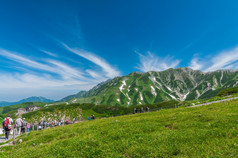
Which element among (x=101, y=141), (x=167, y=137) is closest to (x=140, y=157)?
(x=167, y=137)

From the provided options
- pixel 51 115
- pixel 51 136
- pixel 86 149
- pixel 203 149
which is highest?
pixel 203 149

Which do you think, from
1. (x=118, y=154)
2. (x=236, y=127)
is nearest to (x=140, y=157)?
(x=118, y=154)

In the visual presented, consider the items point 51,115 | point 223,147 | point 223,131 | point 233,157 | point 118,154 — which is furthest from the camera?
point 51,115

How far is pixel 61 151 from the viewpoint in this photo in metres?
10.7

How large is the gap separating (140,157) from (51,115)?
715 feet

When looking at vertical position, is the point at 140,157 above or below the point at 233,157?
below

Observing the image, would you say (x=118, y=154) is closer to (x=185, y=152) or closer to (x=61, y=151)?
(x=185, y=152)

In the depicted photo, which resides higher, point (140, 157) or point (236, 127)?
point (236, 127)

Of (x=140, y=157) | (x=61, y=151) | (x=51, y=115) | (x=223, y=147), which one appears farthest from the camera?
(x=51, y=115)

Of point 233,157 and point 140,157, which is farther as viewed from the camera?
point 140,157

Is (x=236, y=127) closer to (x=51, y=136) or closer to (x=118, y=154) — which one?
(x=118, y=154)

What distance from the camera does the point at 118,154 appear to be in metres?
8.71

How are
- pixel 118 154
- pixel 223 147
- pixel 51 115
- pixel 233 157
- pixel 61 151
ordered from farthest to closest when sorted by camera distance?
pixel 51 115 < pixel 61 151 < pixel 118 154 < pixel 223 147 < pixel 233 157

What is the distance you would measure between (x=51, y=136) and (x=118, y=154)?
14.7m
